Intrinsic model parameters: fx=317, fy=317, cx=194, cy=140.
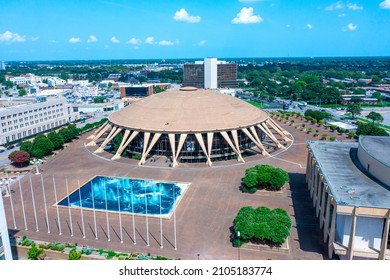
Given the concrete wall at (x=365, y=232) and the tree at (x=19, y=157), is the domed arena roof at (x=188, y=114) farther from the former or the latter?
the concrete wall at (x=365, y=232)

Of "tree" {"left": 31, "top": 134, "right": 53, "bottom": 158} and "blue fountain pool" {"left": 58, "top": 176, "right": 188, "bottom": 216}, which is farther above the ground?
"tree" {"left": 31, "top": 134, "right": 53, "bottom": 158}

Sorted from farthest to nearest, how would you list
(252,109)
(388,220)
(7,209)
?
(252,109) → (7,209) → (388,220)

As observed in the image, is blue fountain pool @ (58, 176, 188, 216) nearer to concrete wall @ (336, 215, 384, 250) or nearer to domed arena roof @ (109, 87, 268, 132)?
domed arena roof @ (109, 87, 268, 132)

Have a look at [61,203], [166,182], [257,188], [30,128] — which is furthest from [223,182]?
[30,128]

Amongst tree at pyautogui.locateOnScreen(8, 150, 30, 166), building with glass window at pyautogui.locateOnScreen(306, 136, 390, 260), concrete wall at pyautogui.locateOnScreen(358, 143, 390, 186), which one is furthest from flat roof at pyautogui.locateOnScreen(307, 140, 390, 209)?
tree at pyautogui.locateOnScreen(8, 150, 30, 166)

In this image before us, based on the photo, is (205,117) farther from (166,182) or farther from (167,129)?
(166,182)

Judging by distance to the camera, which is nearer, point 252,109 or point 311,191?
point 311,191
